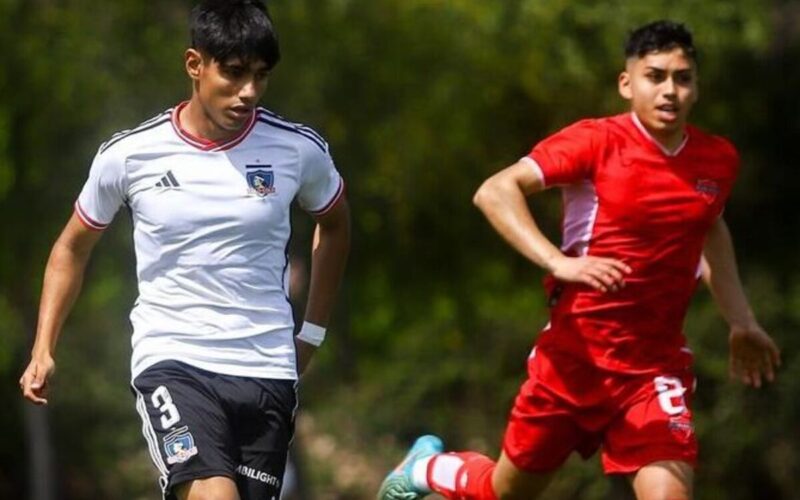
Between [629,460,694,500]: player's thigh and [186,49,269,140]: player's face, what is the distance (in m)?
2.16

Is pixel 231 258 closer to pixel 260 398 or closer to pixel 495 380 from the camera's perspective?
pixel 260 398

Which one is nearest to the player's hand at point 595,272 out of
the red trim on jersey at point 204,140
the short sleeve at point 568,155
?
the short sleeve at point 568,155

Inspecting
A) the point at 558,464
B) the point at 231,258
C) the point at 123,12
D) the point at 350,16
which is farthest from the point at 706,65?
the point at 231,258

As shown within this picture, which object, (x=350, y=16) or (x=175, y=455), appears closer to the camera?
(x=175, y=455)

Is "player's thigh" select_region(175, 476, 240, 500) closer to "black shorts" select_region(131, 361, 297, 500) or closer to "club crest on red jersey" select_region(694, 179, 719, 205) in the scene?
"black shorts" select_region(131, 361, 297, 500)

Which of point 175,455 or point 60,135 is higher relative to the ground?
point 175,455

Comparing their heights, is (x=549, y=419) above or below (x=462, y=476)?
above

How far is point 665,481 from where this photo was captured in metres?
8.59

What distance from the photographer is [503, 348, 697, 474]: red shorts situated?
28.5 feet

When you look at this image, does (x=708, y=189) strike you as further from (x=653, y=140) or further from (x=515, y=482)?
(x=515, y=482)

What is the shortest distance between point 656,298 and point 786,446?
389 inches

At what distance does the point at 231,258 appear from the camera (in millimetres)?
7855

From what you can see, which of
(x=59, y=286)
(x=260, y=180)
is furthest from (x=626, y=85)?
(x=59, y=286)

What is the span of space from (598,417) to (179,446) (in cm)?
195
